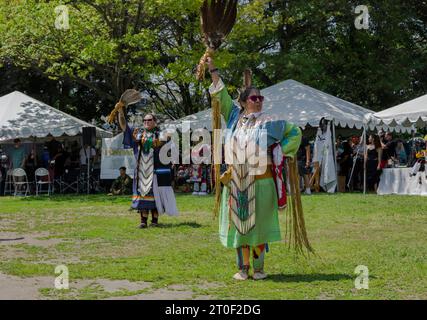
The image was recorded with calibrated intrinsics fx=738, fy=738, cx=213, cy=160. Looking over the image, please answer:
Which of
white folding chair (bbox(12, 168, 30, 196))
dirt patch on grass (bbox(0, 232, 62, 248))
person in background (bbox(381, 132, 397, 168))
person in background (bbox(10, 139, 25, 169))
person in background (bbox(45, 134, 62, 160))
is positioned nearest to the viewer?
dirt patch on grass (bbox(0, 232, 62, 248))

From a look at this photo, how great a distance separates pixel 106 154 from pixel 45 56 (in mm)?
3905

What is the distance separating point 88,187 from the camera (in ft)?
72.4

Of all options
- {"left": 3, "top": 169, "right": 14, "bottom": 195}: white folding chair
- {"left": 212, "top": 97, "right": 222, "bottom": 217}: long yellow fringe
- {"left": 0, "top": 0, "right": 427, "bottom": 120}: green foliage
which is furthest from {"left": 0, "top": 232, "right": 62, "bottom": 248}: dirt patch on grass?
{"left": 0, "top": 0, "right": 427, "bottom": 120}: green foliage

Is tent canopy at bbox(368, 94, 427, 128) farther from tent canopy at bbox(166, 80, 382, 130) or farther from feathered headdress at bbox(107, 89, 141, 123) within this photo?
feathered headdress at bbox(107, 89, 141, 123)

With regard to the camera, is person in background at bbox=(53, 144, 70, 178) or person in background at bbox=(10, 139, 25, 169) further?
person in background at bbox=(10, 139, 25, 169)

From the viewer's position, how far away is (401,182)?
761 inches

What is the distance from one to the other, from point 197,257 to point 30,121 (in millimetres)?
15441

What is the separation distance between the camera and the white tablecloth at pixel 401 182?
18461 mm

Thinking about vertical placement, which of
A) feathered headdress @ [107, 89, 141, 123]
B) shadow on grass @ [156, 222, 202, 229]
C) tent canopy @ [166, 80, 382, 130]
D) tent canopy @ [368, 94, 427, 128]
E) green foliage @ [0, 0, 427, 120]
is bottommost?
shadow on grass @ [156, 222, 202, 229]

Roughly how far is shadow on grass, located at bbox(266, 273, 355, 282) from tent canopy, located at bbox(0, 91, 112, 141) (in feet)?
52.8

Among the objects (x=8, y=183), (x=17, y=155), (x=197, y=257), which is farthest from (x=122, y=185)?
(x=197, y=257)

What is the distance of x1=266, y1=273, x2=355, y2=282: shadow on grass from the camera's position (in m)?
6.97

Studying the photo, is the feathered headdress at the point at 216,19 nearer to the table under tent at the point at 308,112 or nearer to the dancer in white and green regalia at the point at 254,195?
the dancer in white and green regalia at the point at 254,195

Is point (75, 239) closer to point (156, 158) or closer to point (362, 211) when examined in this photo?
point (156, 158)
